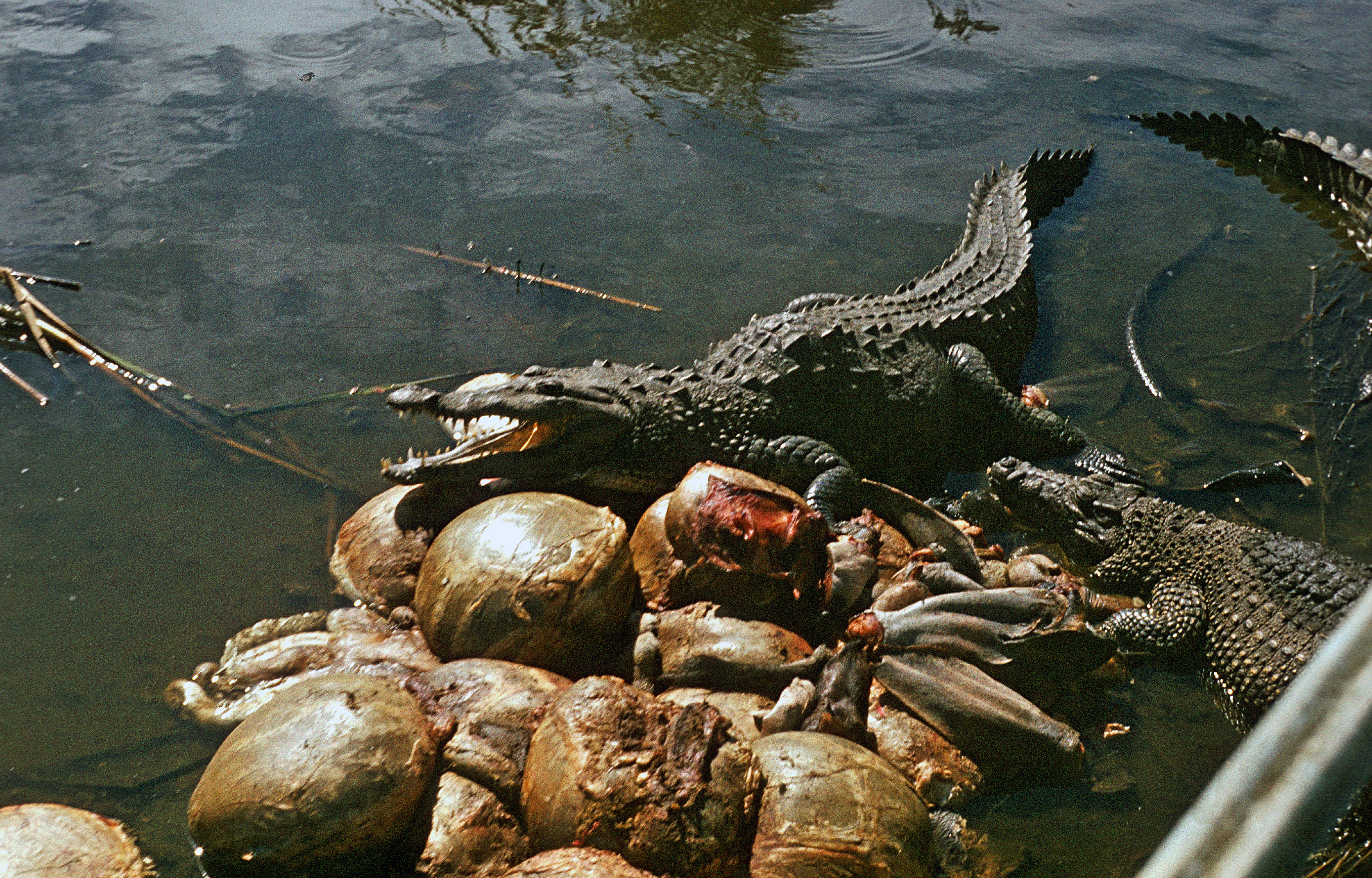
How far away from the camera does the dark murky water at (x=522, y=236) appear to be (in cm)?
371

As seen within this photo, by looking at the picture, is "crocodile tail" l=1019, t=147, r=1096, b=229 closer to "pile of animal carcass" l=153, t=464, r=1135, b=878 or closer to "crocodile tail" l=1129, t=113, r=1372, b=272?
"crocodile tail" l=1129, t=113, r=1372, b=272

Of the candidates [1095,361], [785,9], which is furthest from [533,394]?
[785,9]

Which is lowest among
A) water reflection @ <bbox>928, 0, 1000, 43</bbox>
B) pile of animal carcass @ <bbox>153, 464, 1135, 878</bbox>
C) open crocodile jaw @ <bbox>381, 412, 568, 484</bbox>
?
pile of animal carcass @ <bbox>153, 464, 1135, 878</bbox>

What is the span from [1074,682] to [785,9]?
8115 millimetres

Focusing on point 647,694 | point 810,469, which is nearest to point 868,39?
point 810,469

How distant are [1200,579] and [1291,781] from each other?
13.1 feet

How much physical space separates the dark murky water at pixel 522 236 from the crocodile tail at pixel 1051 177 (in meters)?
0.15

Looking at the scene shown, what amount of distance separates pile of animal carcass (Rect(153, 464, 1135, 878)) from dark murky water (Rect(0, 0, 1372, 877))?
32cm

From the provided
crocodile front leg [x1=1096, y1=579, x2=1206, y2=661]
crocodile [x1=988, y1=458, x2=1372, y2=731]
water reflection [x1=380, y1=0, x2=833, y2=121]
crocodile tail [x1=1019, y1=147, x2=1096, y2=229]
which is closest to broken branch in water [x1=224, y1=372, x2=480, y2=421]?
crocodile [x1=988, y1=458, x2=1372, y2=731]

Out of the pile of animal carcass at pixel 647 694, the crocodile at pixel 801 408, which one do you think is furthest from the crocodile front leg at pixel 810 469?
the pile of animal carcass at pixel 647 694

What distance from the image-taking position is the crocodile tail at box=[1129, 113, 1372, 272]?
679 centimetres

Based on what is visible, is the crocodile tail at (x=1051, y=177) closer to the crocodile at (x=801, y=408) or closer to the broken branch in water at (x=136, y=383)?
the crocodile at (x=801, y=408)

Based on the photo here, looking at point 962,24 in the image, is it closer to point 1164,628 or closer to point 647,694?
point 1164,628

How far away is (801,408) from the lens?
4699 mm
